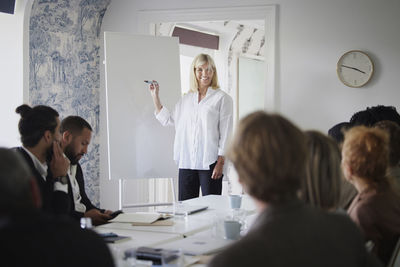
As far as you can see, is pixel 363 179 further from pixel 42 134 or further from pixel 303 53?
pixel 303 53

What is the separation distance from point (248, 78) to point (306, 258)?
6.10m

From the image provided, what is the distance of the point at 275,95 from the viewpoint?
201 inches

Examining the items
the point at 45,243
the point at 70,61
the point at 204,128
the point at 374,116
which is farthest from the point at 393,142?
the point at 70,61

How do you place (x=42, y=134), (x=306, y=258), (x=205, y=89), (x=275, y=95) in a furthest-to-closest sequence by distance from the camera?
(x=275, y=95)
(x=205, y=89)
(x=42, y=134)
(x=306, y=258)

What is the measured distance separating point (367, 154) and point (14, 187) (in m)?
1.38

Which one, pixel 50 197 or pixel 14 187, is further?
pixel 50 197

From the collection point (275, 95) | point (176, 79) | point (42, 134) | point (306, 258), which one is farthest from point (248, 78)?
point (306, 258)

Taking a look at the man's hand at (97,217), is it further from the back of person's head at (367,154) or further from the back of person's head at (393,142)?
the back of person's head at (393,142)

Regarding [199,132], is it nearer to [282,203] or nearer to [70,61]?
[70,61]

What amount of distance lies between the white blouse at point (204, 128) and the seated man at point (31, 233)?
327 centimetres

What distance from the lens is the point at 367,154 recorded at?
1990 millimetres

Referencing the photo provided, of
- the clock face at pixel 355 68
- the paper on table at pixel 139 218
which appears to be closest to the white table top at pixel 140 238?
the paper on table at pixel 139 218

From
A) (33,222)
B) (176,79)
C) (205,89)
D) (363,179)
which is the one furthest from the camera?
(176,79)

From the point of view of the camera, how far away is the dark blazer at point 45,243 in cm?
96
